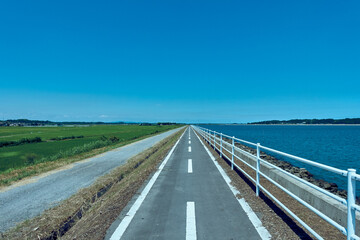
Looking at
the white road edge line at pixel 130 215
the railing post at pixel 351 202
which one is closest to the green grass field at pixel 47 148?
the white road edge line at pixel 130 215

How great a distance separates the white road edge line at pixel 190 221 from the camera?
3.71m

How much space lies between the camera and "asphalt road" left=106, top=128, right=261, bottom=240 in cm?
377

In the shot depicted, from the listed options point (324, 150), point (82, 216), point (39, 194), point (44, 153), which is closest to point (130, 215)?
point (82, 216)

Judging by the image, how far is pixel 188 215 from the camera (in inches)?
179

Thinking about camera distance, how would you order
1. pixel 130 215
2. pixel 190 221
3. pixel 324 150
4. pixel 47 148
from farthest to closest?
pixel 324 150 < pixel 47 148 < pixel 130 215 < pixel 190 221

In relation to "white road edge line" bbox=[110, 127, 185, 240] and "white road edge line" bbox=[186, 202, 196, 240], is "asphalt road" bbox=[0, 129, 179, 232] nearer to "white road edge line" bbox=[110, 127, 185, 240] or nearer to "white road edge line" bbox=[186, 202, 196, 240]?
"white road edge line" bbox=[110, 127, 185, 240]

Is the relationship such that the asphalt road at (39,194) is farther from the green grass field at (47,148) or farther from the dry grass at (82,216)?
the green grass field at (47,148)

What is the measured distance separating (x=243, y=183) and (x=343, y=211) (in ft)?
11.5

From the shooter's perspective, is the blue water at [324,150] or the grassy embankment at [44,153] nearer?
the grassy embankment at [44,153]

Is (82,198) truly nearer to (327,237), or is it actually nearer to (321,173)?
(327,237)

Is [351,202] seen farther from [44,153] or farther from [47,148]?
[47,148]

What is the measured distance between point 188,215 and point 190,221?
0.29 m

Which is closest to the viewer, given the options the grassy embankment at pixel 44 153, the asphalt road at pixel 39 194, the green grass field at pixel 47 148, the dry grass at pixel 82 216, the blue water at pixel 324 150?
the dry grass at pixel 82 216

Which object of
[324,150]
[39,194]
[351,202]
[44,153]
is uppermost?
[351,202]
